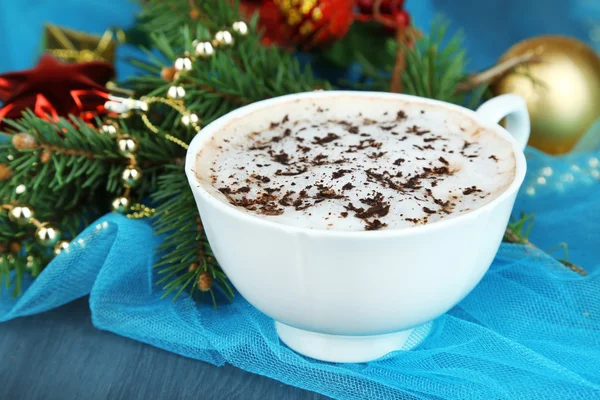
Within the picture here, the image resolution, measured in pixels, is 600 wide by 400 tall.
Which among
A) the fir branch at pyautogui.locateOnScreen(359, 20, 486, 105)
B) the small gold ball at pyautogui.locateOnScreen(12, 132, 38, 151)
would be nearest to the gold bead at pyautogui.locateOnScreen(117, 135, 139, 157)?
the small gold ball at pyautogui.locateOnScreen(12, 132, 38, 151)

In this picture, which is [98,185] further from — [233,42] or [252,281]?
[252,281]

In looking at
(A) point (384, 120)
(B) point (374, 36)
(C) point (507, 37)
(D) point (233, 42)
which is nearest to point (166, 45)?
(D) point (233, 42)

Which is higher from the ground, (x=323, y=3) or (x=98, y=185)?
(x=323, y=3)

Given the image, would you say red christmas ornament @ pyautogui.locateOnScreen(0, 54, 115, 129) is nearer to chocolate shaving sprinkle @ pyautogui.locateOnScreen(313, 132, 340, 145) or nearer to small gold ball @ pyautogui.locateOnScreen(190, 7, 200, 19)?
small gold ball @ pyautogui.locateOnScreen(190, 7, 200, 19)

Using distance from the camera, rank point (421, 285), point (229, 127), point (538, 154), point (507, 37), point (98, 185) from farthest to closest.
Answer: point (507, 37) → point (538, 154) → point (98, 185) → point (229, 127) → point (421, 285)

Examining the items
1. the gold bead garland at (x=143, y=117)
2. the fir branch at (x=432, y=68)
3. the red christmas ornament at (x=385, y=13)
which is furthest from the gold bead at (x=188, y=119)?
the red christmas ornament at (x=385, y=13)

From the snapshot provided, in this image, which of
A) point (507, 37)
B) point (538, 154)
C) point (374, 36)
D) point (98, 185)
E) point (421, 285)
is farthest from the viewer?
point (507, 37)

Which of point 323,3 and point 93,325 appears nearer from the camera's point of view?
point 93,325

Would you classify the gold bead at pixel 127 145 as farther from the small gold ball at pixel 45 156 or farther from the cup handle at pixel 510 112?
the cup handle at pixel 510 112

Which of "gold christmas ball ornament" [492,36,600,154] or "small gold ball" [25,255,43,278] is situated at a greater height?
"gold christmas ball ornament" [492,36,600,154]
